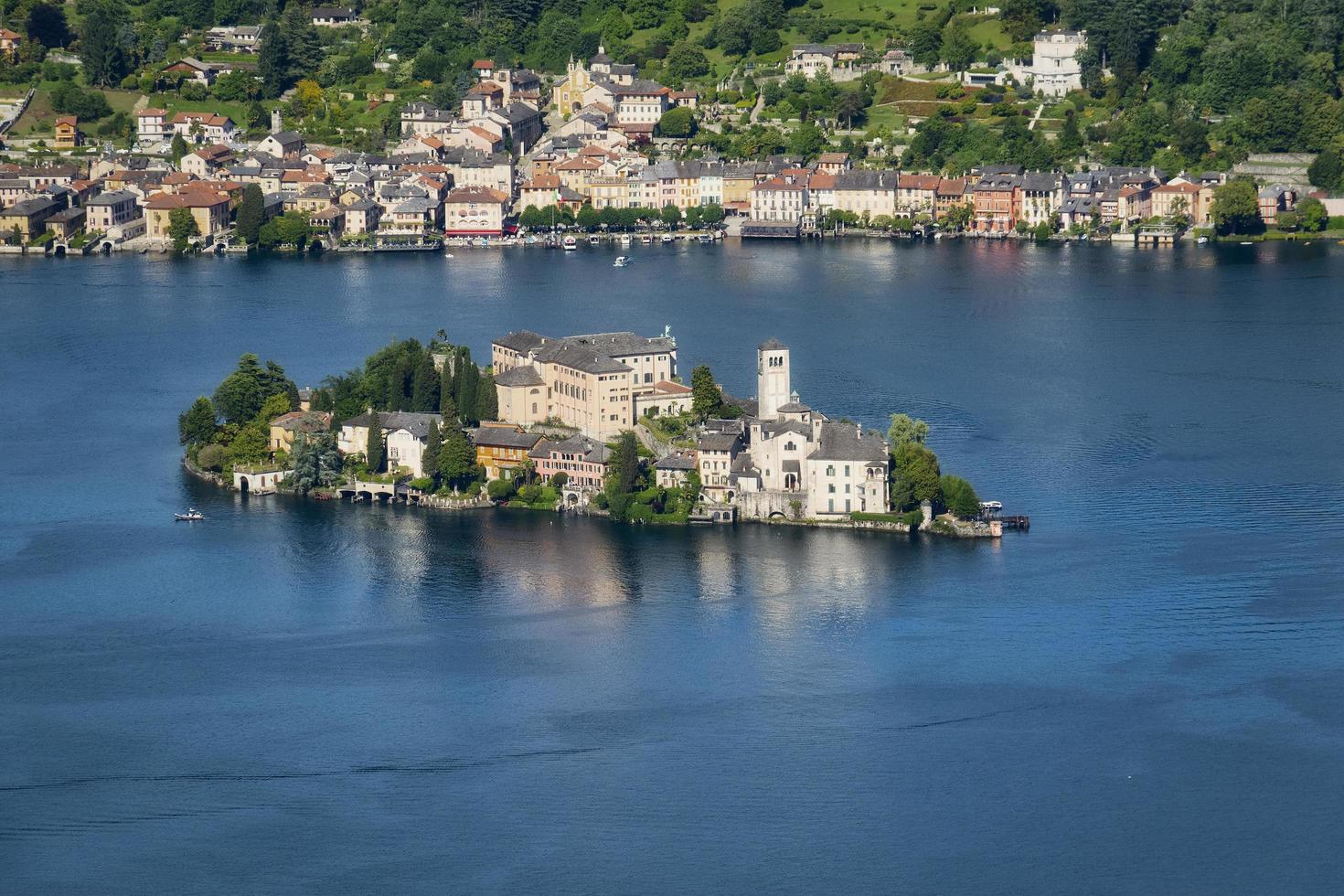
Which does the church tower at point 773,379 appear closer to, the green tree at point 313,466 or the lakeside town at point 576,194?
the green tree at point 313,466

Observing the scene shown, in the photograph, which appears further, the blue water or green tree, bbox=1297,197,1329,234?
green tree, bbox=1297,197,1329,234

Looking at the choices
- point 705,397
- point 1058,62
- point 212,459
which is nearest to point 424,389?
point 212,459

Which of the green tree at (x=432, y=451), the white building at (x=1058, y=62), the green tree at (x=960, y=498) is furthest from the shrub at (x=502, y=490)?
the white building at (x=1058, y=62)

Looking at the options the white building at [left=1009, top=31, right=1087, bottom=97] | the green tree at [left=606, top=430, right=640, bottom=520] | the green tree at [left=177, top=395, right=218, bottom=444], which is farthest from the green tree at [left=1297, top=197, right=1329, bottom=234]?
the green tree at [left=177, top=395, right=218, bottom=444]

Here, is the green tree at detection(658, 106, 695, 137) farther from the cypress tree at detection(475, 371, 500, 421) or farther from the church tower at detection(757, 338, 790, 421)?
the church tower at detection(757, 338, 790, 421)

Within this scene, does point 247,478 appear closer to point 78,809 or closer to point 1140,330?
point 78,809

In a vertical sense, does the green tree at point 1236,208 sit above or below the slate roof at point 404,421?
above
